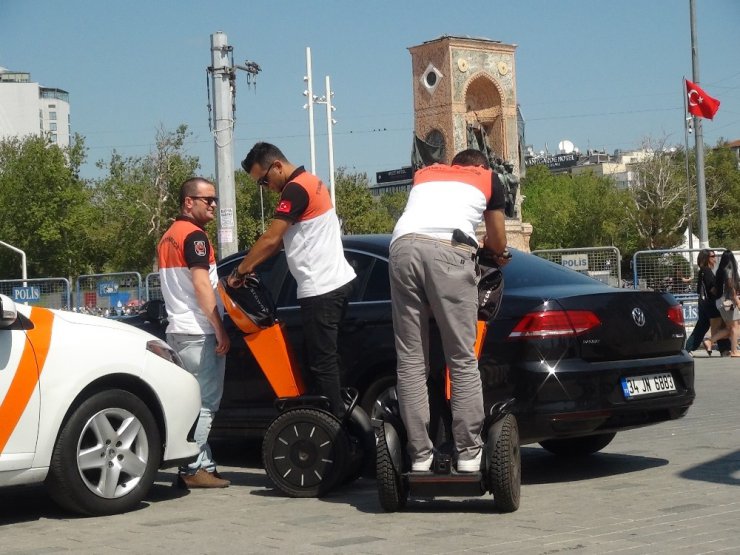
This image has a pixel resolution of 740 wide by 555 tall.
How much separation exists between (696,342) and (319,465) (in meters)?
13.7

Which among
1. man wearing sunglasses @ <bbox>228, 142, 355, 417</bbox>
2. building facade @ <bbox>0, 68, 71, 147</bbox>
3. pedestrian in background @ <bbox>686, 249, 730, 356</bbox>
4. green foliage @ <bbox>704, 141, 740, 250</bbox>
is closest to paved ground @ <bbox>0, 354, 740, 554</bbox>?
man wearing sunglasses @ <bbox>228, 142, 355, 417</bbox>

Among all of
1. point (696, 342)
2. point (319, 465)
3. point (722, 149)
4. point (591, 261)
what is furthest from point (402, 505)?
point (722, 149)

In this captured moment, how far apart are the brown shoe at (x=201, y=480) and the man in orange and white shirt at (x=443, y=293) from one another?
1670 millimetres

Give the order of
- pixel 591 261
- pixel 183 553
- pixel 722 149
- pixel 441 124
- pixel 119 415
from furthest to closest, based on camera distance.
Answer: pixel 722 149 → pixel 441 124 → pixel 591 261 → pixel 119 415 → pixel 183 553

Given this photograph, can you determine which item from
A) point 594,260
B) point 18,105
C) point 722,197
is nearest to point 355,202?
point 722,197

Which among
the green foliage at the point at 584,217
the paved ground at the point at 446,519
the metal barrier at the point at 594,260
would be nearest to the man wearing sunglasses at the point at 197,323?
the paved ground at the point at 446,519

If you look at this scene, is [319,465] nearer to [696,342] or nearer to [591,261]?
[696,342]

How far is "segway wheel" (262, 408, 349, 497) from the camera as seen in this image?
275 inches

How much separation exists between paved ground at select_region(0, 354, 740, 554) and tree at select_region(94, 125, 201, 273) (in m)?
58.2

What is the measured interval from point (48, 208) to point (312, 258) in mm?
65670

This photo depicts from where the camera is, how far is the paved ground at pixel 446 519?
5.48 m

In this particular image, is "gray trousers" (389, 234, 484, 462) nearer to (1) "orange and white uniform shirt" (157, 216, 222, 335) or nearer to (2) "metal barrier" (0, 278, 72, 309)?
(1) "orange and white uniform shirt" (157, 216, 222, 335)

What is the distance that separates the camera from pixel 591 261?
22969 mm

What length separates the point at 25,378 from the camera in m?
6.33
